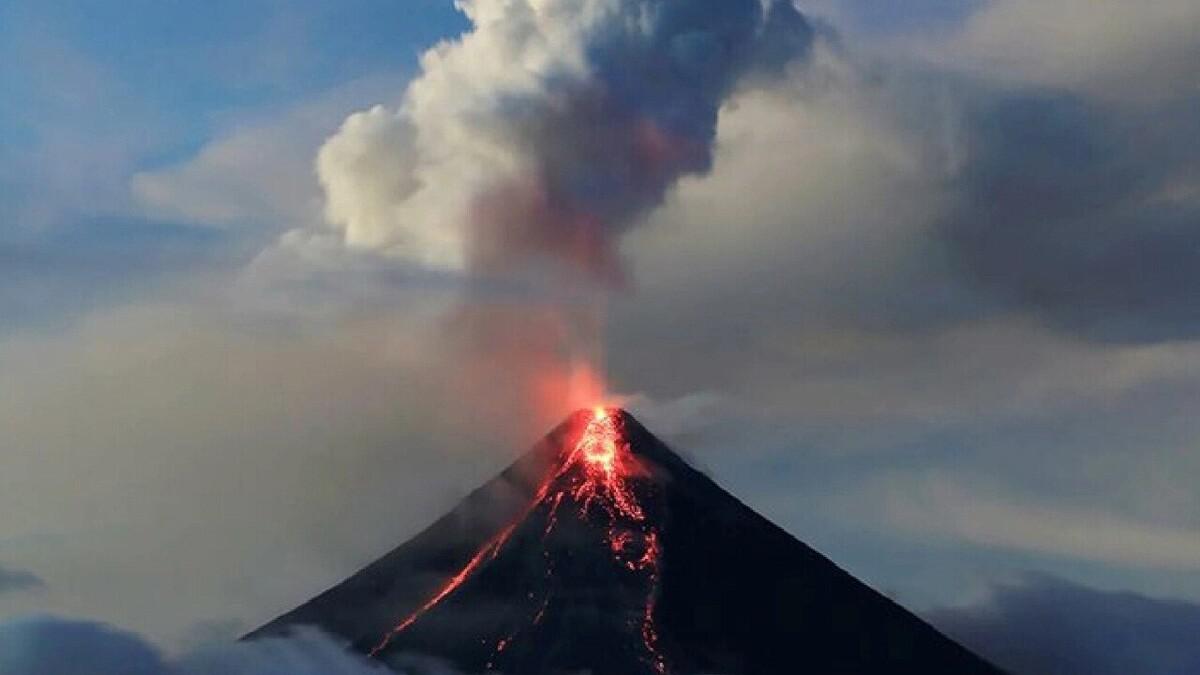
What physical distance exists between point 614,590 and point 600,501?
8874 millimetres

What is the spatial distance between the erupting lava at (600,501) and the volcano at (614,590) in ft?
0.29

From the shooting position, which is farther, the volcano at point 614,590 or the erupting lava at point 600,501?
the erupting lava at point 600,501

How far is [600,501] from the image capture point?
170750 millimetres

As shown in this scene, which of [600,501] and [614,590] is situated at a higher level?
[600,501]

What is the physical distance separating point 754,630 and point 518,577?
14.7m

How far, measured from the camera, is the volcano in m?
161

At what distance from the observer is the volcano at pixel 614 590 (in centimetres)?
16125

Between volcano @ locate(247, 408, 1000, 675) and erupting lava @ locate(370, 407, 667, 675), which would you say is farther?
erupting lava @ locate(370, 407, 667, 675)

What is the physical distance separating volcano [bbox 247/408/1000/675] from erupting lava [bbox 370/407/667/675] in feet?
0.29

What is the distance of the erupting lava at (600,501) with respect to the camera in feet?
550

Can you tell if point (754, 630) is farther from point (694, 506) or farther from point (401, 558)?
point (401, 558)

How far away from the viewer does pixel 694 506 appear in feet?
568

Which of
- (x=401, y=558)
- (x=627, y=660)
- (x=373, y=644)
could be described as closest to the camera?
(x=627, y=660)

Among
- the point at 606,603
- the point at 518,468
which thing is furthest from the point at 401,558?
the point at 606,603
